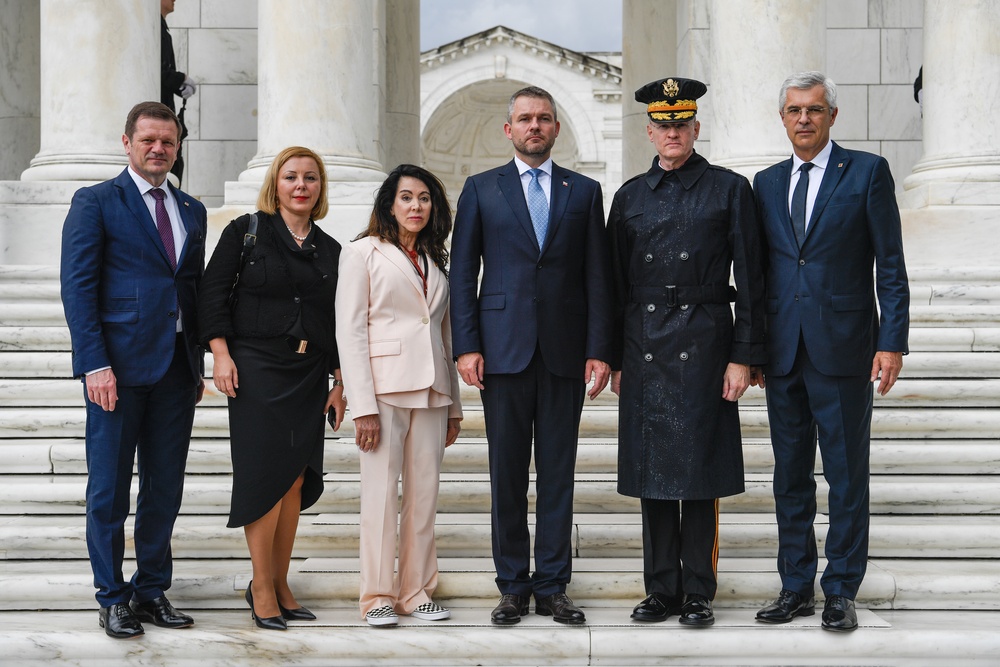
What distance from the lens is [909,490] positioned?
286 inches

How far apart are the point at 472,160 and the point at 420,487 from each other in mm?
25454

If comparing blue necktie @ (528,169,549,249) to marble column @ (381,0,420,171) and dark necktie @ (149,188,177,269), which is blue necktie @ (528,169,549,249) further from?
marble column @ (381,0,420,171)

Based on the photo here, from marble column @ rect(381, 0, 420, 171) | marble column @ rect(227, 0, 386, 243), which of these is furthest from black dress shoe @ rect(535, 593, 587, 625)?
marble column @ rect(381, 0, 420, 171)

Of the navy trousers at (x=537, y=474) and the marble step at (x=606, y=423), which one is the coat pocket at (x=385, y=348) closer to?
the navy trousers at (x=537, y=474)

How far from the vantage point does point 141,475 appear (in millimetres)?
5844

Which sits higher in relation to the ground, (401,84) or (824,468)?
(401,84)

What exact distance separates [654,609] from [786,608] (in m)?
0.71

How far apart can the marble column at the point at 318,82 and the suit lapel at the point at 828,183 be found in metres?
5.62

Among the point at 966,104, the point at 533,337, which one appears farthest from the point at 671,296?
the point at 966,104

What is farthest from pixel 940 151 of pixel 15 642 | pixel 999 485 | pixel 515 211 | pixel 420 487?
pixel 15 642

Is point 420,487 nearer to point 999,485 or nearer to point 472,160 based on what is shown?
point 999,485

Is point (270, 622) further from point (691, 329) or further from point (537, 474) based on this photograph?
point (691, 329)

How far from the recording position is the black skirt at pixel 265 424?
565 centimetres

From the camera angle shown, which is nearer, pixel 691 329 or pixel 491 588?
pixel 691 329
